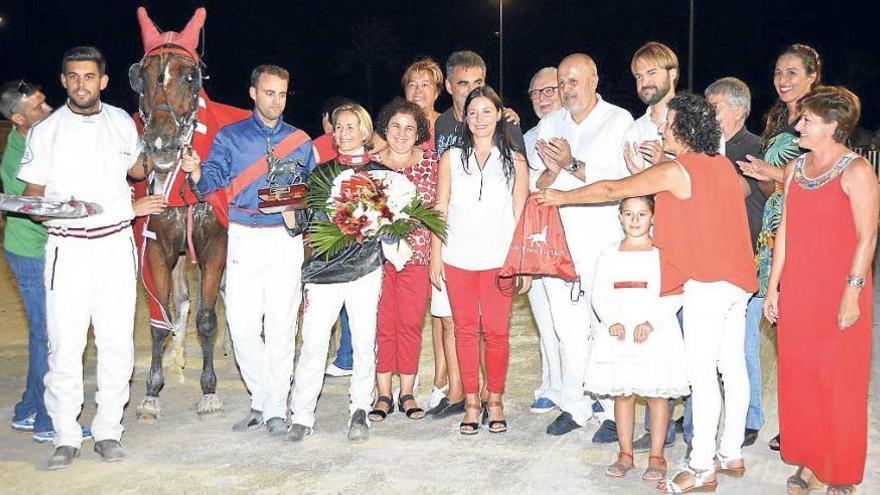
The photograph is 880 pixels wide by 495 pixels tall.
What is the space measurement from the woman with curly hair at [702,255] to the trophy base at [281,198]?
73.5 inches

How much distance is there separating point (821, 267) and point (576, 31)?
60161mm

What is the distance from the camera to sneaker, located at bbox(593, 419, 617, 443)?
5.52 m

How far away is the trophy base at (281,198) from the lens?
5348 millimetres

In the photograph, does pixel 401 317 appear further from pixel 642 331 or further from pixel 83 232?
pixel 83 232

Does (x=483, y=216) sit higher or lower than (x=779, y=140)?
lower

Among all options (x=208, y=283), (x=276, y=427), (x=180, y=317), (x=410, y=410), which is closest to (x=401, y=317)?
(x=410, y=410)

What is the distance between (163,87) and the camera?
552 centimetres

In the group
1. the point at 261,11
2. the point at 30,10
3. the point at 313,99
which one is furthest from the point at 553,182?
the point at 261,11

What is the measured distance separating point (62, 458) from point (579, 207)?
3411mm

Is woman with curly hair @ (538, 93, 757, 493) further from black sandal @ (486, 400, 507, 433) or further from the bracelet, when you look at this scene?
black sandal @ (486, 400, 507, 433)

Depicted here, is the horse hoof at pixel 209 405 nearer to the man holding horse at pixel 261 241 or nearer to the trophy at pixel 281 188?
the man holding horse at pixel 261 241

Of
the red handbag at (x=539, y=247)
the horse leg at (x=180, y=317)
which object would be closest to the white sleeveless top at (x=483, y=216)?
the red handbag at (x=539, y=247)

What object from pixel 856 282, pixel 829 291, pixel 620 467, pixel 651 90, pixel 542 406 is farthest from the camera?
pixel 542 406

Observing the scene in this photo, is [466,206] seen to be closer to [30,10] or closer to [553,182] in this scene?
[553,182]
